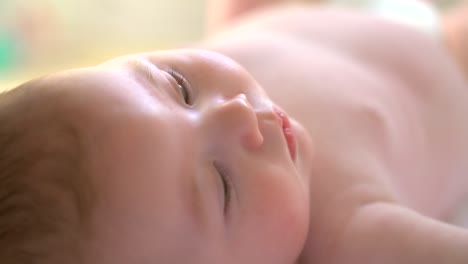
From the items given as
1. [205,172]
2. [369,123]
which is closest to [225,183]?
[205,172]

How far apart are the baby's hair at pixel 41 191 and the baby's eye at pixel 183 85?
0.51 ft

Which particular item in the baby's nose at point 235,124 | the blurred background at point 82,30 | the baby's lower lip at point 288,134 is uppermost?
the baby's nose at point 235,124

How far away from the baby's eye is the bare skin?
0.76 ft

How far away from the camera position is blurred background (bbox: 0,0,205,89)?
164 cm

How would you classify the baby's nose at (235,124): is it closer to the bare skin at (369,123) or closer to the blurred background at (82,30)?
the bare skin at (369,123)

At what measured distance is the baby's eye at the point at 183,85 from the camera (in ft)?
2.47

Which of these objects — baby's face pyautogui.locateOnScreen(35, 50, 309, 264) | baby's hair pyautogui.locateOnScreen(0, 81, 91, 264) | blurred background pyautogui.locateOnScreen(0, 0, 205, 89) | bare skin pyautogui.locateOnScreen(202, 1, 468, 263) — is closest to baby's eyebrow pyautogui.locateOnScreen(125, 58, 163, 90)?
baby's face pyautogui.locateOnScreen(35, 50, 309, 264)

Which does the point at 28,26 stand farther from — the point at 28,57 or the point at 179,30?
the point at 179,30

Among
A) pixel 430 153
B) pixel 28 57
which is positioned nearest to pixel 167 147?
pixel 430 153

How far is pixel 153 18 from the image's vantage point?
1794mm

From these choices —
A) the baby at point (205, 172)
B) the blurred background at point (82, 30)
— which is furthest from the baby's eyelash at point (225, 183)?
the blurred background at point (82, 30)

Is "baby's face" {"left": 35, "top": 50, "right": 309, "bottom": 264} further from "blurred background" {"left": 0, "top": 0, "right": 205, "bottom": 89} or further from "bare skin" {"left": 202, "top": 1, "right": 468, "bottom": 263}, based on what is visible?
"blurred background" {"left": 0, "top": 0, "right": 205, "bottom": 89}

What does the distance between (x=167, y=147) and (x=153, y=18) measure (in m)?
1.18

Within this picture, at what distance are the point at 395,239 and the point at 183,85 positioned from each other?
1.02 ft
